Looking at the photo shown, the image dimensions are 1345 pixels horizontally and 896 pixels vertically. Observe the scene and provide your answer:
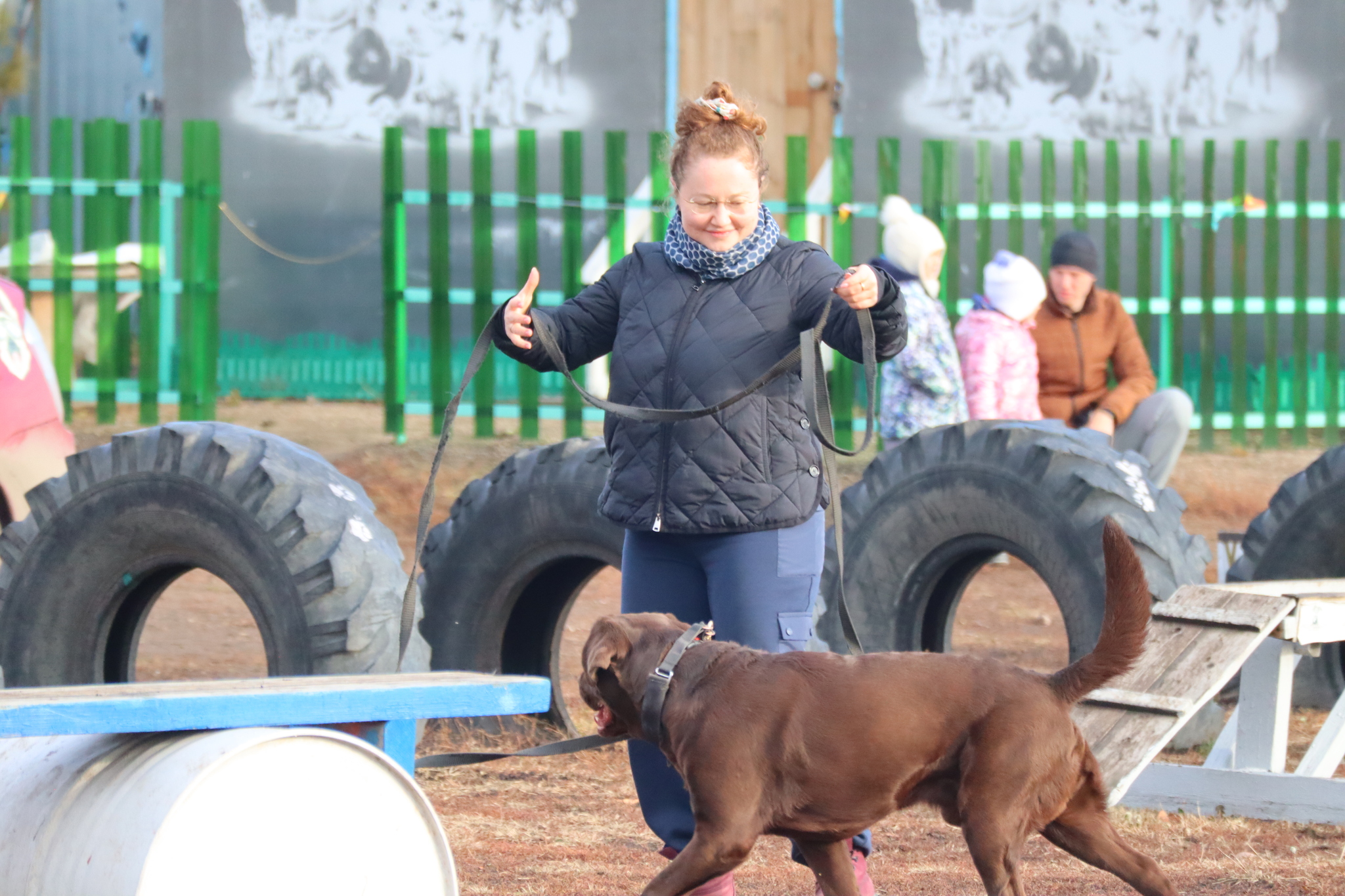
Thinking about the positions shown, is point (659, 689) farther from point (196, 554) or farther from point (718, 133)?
point (196, 554)

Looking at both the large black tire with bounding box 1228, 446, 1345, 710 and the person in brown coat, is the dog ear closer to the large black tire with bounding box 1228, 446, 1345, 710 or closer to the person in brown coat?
the large black tire with bounding box 1228, 446, 1345, 710

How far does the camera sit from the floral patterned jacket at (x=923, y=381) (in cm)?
837

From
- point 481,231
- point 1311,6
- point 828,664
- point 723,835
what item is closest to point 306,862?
point 723,835

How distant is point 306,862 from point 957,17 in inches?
502

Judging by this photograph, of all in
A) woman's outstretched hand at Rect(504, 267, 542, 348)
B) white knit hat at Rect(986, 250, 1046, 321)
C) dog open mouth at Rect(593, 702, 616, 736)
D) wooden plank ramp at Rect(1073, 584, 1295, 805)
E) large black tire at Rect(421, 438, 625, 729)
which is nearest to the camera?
dog open mouth at Rect(593, 702, 616, 736)

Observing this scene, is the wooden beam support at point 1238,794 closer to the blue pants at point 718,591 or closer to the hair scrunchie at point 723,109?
the blue pants at point 718,591

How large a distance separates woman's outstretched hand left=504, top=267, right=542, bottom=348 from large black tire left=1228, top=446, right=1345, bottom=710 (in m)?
3.85

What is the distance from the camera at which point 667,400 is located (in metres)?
3.61

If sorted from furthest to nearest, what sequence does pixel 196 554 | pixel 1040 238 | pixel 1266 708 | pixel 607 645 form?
Answer: 1. pixel 1040 238
2. pixel 196 554
3. pixel 1266 708
4. pixel 607 645

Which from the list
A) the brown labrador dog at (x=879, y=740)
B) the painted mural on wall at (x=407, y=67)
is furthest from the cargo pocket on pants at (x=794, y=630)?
the painted mural on wall at (x=407, y=67)

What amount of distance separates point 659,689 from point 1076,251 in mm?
5669

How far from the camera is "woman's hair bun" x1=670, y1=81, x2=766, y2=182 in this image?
141 inches

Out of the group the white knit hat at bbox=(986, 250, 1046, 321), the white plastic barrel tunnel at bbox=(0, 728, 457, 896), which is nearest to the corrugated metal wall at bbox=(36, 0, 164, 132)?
the white knit hat at bbox=(986, 250, 1046, 321)

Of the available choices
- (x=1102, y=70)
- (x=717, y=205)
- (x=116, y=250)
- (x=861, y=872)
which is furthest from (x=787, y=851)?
(x=1102, y=70)
